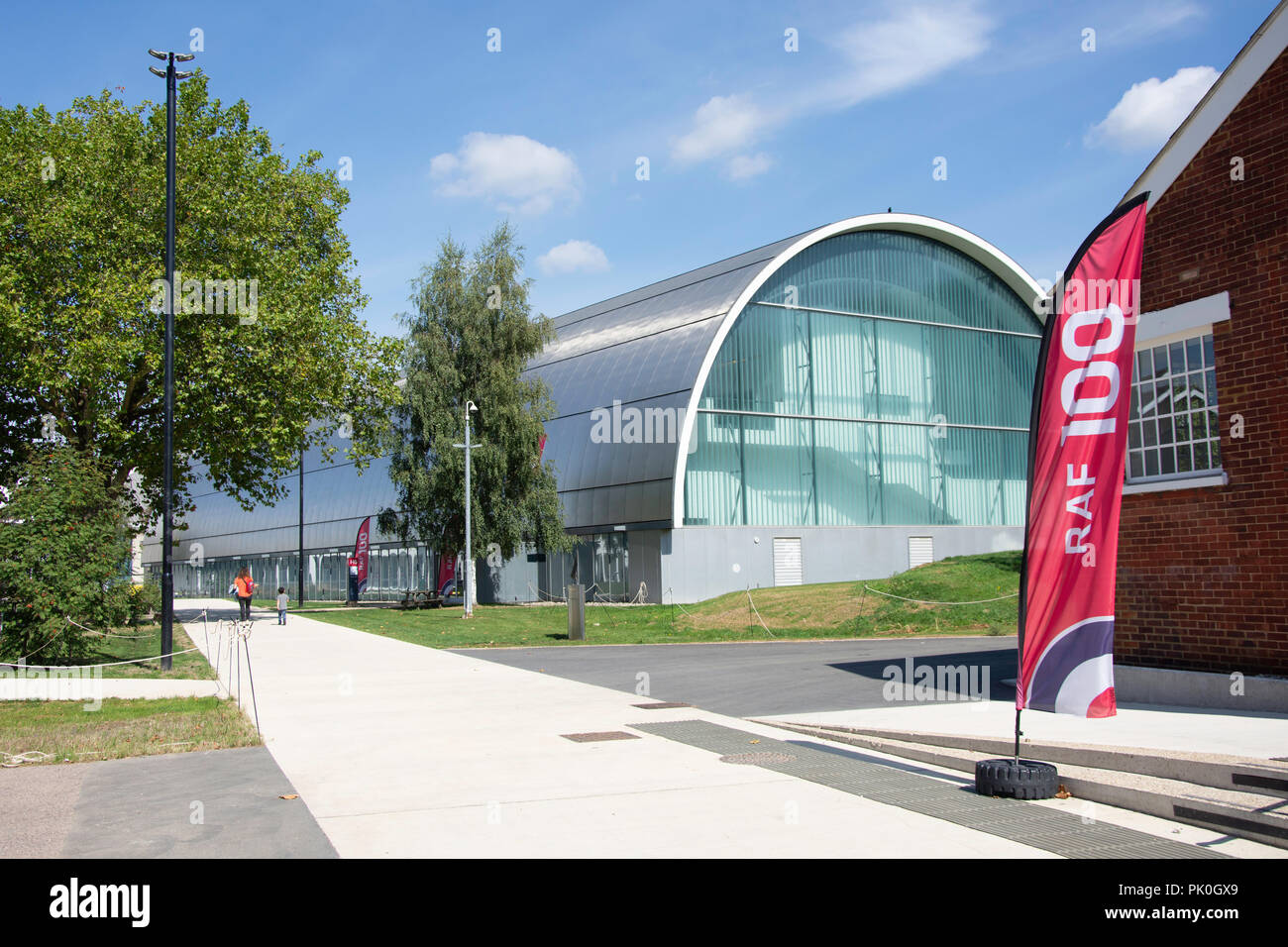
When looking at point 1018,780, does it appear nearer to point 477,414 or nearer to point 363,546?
point 477,414

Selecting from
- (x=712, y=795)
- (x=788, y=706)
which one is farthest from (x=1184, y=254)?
(x=712, y=795)

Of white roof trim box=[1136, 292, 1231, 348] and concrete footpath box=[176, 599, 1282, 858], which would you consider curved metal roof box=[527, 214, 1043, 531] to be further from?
white roof trim box=[1136, 292, 1231, 348]

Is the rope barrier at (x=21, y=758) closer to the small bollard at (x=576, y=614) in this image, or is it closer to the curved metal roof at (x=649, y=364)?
the small bollard at (x=576, y=614)

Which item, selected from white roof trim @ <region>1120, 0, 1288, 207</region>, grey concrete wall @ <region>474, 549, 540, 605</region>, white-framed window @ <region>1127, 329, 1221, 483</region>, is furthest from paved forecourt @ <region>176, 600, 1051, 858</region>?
grey concrete wall @ <region>474, 549, 540, 605</region>

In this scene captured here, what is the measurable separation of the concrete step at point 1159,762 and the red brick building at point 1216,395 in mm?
3359

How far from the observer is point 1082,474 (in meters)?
7.97

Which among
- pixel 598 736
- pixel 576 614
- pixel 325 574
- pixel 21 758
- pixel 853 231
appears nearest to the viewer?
pixel 21 758

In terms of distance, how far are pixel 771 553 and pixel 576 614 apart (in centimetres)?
1419

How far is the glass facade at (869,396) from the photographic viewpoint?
→ 38250mm

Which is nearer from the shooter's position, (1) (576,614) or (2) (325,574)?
(1) (576,614)

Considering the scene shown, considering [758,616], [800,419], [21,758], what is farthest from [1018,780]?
[800,419]

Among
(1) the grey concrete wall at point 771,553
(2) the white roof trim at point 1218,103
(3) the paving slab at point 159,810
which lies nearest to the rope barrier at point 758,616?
(1) the grey concrete wall at point 771,553

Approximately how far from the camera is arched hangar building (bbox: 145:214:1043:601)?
124 ft

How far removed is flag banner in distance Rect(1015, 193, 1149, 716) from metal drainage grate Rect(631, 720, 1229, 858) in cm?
88
